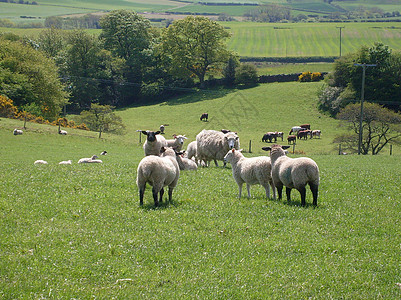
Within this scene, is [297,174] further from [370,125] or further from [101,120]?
[101,120]

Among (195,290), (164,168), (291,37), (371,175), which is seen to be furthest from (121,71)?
(195,290)

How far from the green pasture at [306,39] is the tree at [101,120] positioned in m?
72.0

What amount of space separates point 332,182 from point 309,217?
22.1ft

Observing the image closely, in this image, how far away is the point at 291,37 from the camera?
143 metres

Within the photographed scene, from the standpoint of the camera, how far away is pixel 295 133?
6288 cm

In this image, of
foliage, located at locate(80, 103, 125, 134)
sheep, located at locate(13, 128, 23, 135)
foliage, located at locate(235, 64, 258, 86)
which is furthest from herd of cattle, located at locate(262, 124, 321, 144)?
foliage, located at locate(235, 64, 258, 86)

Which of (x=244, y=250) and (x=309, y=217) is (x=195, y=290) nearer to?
(x=244, y=250)

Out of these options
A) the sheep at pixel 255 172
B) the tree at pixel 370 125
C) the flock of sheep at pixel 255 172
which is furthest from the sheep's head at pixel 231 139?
the tree at pixel 370 125

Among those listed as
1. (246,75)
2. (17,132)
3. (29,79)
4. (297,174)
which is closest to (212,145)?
(297,174)

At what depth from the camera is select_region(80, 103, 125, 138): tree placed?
60562 millimetres

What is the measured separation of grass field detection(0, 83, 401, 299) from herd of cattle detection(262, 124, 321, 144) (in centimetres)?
3670

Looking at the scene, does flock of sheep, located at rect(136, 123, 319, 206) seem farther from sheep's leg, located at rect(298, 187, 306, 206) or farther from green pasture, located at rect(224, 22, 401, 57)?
green pasture, located at rect(224, 22, 401, 57)

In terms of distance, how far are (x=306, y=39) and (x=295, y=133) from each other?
279ft

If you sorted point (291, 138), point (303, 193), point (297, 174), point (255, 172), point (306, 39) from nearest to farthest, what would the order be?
point (297, 174) < point (303, 193) < point (255, 172) < point (291, 138) < point (306, 39)
